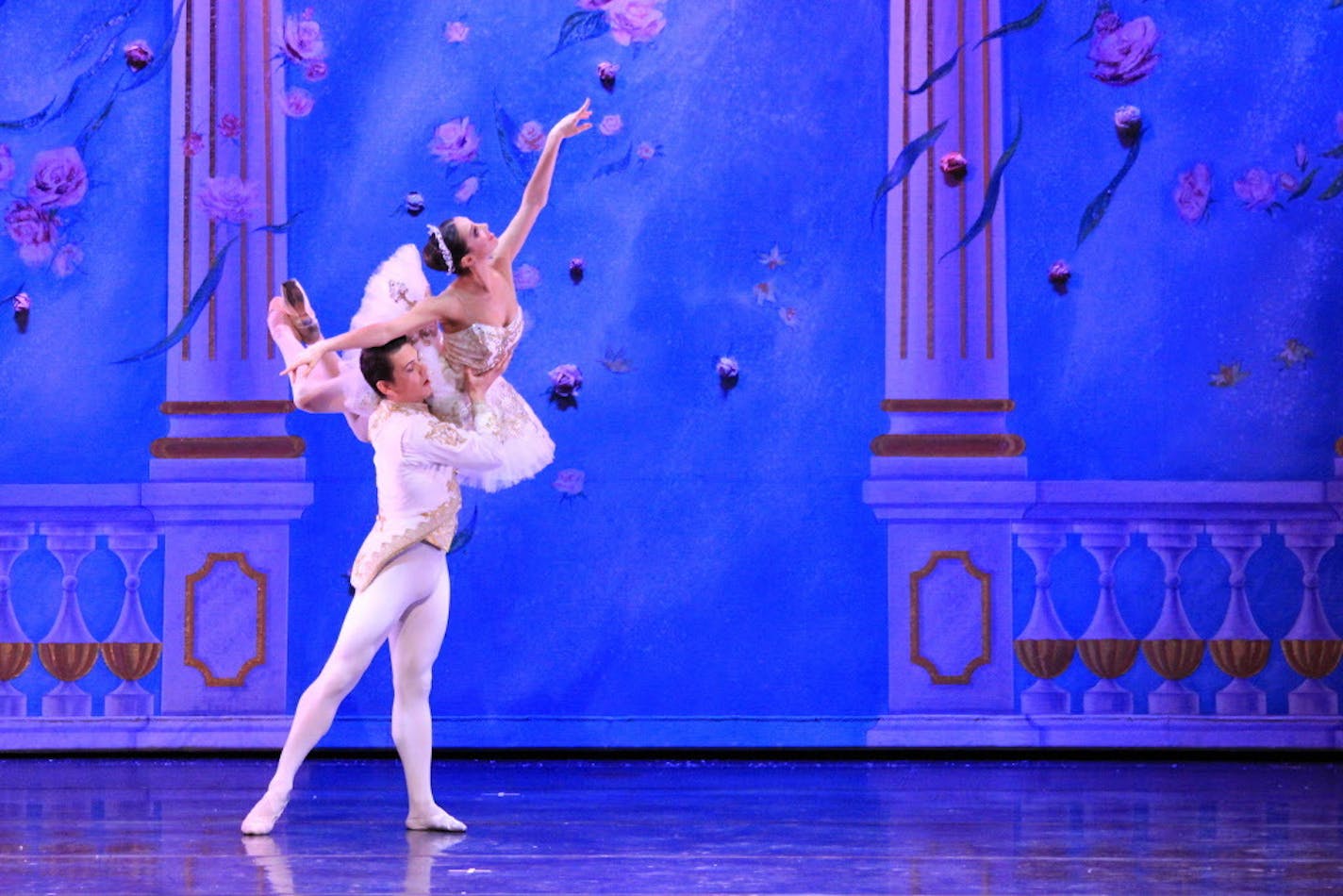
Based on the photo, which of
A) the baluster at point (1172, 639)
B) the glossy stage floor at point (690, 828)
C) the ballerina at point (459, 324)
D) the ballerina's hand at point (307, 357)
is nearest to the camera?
the glossy stage floor at point (690, 828)

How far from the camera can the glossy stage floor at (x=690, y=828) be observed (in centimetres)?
302

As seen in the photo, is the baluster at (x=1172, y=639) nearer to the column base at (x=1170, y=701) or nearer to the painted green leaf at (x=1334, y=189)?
the column base at (x=1170, y=701)

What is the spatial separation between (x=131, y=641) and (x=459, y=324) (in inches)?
80.6

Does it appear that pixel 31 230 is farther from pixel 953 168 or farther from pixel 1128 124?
pixel 1128 124

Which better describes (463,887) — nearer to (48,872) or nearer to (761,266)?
(48,872)

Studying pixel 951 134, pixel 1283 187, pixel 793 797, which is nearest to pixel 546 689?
pixel 793 797

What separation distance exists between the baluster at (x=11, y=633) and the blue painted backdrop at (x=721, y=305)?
0.59ft

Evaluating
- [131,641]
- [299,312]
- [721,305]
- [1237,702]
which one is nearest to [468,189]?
[721,305]

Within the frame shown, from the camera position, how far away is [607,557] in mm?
5262

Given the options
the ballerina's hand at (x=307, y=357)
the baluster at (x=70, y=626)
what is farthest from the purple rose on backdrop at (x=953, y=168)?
the baluster at (x=70, y=626)

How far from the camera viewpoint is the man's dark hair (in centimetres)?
366

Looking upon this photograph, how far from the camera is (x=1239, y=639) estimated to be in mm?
5246

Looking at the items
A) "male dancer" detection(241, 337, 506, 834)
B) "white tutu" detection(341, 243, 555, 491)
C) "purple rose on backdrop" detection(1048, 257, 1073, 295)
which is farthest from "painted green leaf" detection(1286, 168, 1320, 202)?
"male dancer" detection(241, 337, 506, 834)

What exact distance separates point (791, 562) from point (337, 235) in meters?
1.67
